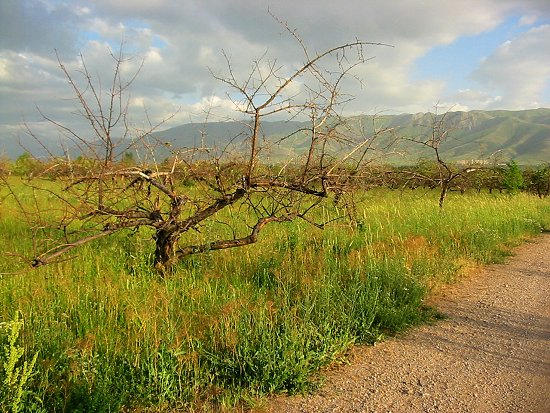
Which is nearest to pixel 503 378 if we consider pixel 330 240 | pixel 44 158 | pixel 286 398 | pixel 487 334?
pixel 487 334

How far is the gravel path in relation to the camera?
10.8 feet

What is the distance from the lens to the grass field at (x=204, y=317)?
10.3 feet

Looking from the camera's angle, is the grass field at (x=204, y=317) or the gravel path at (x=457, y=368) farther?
the gravel path at (x=457, y=368)

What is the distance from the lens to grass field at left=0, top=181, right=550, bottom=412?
315 centimetres

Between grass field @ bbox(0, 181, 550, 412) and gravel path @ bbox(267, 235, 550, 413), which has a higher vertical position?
grass field @ bbox(0, 181, 550, 412)

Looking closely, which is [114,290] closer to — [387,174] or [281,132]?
[281,132]

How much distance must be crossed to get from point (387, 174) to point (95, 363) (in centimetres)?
515

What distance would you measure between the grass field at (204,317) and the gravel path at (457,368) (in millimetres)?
221

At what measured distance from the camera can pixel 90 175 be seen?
501 cm

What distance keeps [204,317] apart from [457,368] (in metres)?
2.30

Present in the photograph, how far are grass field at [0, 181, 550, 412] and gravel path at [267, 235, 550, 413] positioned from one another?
22 centimetres

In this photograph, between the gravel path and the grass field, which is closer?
the grass field

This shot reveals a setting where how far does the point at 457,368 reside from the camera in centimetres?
385

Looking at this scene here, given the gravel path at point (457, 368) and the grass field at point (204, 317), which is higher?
the grass field at point (204, 317)
